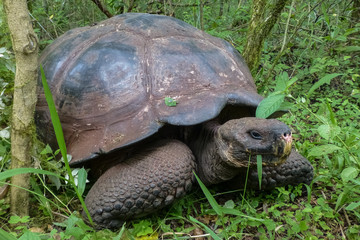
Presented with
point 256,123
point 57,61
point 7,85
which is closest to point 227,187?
point 256,123

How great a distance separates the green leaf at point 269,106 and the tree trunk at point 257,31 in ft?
5.46

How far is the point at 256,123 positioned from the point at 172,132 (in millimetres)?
729

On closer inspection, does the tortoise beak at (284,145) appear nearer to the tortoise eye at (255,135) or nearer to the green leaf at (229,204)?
the tortoise eye at (255,135)

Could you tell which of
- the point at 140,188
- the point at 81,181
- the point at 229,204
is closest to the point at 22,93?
the point at 81,181

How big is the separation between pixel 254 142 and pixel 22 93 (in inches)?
54.2

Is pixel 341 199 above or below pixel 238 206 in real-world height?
above

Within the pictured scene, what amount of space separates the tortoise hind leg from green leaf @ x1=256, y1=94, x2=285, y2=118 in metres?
0.57

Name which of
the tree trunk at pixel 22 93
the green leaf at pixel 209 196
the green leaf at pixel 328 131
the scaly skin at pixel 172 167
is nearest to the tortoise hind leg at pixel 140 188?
the scaly skin at pixel 172 167

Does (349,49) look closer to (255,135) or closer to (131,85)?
(255,135)

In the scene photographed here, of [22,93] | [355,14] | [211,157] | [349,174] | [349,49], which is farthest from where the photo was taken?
[355,14]

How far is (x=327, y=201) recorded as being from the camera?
95.3 inches

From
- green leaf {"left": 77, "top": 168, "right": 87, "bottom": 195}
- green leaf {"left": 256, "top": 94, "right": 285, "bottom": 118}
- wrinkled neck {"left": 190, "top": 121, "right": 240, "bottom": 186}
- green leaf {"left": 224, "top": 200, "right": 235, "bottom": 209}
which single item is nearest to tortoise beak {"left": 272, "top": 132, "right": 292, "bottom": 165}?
green leaf {"left": 256, "top": 94, "right": 285, "bottom": 118}

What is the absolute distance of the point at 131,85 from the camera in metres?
2.31

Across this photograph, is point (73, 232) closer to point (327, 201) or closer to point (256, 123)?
point (256, 123)
